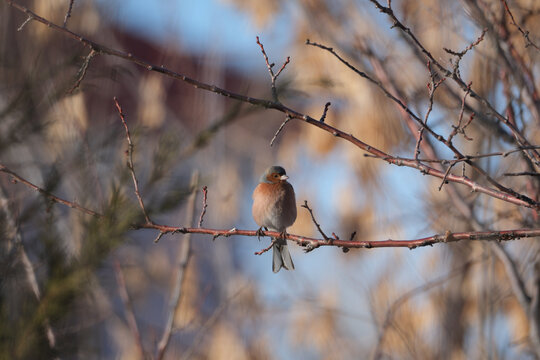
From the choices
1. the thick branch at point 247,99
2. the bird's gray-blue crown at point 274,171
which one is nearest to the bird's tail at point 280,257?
the bird's gray-blue crown at point 274,171

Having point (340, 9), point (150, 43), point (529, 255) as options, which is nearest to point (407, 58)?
point (340, 9)

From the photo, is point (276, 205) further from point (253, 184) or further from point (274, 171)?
point (253, 184)

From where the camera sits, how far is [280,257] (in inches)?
110

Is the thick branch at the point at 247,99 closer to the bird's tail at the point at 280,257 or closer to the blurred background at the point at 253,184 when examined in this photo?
the blurred background at the point at 253,184

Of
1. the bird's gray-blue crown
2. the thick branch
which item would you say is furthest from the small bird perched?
the thick branch

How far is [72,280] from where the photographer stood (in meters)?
1.24

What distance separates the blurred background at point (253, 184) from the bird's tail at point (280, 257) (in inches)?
18.3

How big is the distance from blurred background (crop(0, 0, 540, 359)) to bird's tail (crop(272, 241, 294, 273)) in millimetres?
464

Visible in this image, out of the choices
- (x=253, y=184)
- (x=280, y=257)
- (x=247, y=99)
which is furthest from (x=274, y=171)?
(x=253, y=184)

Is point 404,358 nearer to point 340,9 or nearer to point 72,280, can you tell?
point 340,9

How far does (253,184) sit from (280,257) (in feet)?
15.6

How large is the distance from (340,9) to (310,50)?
1965 mm

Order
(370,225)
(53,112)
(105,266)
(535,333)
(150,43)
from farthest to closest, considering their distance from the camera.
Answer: (150,43)
(370,225)
(53,112)
(535,333)
(105,266)

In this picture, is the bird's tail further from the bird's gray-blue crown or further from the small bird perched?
the bird's gray-blue crown
